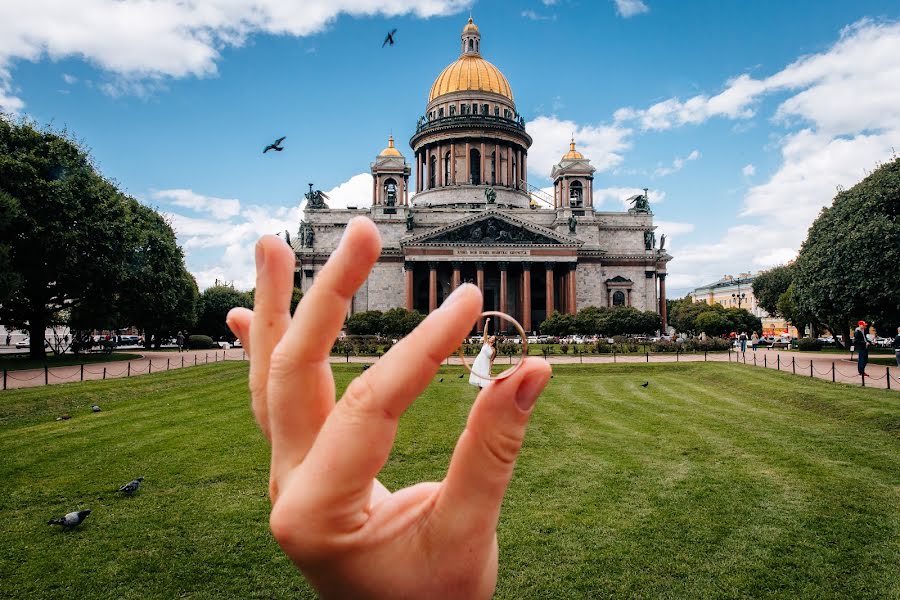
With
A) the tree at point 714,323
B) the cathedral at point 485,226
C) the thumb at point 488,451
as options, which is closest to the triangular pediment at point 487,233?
the cathedral at point 485,226

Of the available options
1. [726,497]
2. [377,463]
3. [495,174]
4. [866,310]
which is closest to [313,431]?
[377,463]

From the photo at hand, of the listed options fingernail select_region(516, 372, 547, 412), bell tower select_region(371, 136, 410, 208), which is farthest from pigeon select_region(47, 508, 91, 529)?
bell tower select_region(371, 136, 410, 208)

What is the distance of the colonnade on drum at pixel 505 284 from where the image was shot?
63031 millimetres

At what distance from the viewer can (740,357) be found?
35.3 metres

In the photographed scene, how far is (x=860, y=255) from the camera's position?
2905 centimetres

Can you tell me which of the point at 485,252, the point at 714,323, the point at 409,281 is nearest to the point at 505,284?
the point at 485,252

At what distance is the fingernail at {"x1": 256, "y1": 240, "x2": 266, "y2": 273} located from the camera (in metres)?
2.51

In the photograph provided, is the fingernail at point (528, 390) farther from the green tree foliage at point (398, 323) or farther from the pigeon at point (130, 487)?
the green tree foliage at point (398, 323)

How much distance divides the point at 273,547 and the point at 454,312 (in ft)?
22.3

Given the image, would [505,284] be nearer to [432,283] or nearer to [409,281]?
[432,283]

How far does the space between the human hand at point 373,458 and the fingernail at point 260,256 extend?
441mm

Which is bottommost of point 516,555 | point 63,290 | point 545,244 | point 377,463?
point 516,555

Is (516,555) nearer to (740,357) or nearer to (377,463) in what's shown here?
(377,463)

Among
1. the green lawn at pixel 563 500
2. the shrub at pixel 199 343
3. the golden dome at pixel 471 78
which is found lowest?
the green lawn at pixel 563 500
